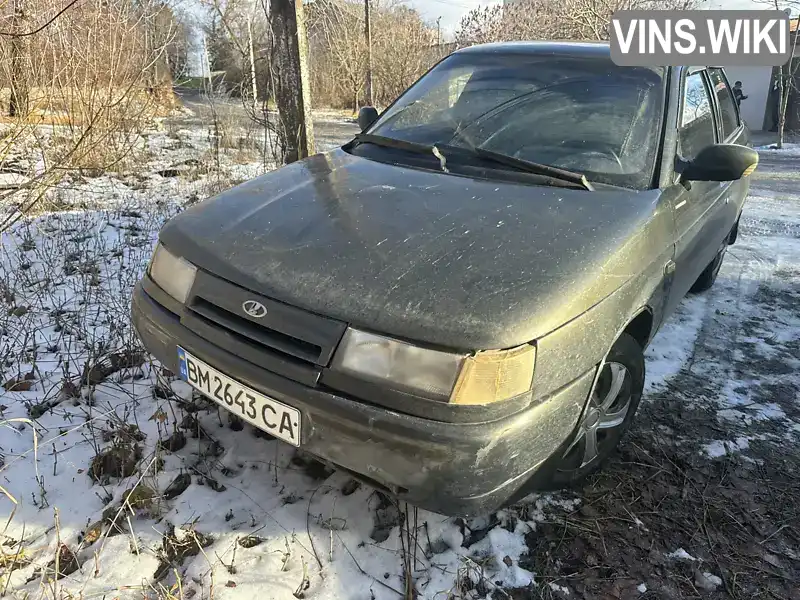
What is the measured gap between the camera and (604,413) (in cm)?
223

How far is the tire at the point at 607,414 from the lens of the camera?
6.91ft

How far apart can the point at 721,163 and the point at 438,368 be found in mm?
1699

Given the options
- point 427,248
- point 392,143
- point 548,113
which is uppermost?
point 548,113

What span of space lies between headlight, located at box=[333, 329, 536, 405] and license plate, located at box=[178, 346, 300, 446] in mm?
241

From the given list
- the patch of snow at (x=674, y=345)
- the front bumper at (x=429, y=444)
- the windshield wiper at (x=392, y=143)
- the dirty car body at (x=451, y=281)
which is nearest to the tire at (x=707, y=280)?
the patch of snow at (x=674, y=345)

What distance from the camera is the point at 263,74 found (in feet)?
19.2

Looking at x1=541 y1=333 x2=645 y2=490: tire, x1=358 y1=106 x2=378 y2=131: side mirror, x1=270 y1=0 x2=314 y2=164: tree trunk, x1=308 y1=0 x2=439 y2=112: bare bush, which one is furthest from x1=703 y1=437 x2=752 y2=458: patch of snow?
x1=308 y1=0 x2=439 y2=112: bare bush

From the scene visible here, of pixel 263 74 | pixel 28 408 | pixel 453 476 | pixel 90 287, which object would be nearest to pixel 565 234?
pixel 453 476

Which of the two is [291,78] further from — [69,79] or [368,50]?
[368,50]

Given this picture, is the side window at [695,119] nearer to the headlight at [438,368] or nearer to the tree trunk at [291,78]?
the headlight at [438,368]

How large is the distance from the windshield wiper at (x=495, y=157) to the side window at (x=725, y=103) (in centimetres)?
182

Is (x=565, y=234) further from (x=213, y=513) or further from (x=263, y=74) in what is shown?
(x=263, y=74)

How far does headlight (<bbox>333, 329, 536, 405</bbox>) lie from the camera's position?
4.95ft

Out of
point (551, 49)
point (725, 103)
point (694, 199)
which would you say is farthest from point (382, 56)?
point (694, 199)
